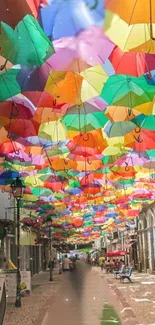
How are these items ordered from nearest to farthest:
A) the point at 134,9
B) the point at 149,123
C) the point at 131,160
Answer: the point at 134,9, the point at 149,123, the point at 131,160

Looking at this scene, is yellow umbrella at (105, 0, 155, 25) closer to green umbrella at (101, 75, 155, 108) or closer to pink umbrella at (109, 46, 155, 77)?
pink umbrella at (109, 46, 155, 77)

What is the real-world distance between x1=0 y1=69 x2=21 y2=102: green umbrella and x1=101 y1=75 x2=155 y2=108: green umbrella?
1.63 metres

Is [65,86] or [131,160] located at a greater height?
[65,86]

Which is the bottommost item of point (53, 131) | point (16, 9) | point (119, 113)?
point (53, 131)

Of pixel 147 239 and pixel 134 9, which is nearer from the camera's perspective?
pixel 134 9

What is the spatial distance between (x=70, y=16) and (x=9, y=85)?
264 centimetres

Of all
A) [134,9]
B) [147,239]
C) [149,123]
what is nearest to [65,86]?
[134,9]

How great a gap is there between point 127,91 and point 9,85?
7.36 ft

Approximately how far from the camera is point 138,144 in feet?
40.1

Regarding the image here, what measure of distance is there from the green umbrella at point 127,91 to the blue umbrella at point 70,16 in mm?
2079

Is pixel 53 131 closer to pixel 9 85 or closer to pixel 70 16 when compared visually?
pixel 9 85

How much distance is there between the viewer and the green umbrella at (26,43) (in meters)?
6.21

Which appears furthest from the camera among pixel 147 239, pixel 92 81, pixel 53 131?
pixel 147 239

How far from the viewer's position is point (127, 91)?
8875mm
